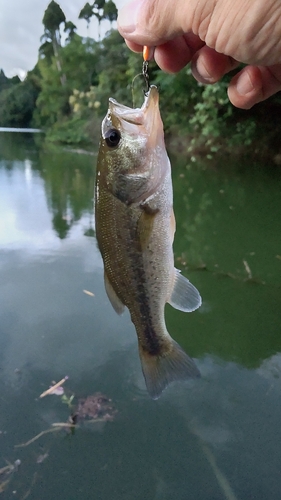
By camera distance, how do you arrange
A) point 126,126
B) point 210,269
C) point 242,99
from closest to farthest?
point 126,126, point 242,99, point 210,269

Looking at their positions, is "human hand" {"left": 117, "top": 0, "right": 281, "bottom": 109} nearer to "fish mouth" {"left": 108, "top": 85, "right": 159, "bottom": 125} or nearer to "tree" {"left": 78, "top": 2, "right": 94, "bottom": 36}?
"fish mouth" {"left": 108, "top": 85, "right": 159, "bottom": 125}

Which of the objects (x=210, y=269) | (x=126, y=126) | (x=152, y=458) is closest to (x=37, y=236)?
(x=210, y=269)

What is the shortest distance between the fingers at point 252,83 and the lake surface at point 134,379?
5.28 feet

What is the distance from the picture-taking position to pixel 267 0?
1.12 metres

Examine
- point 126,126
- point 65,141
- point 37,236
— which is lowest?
point 65,141

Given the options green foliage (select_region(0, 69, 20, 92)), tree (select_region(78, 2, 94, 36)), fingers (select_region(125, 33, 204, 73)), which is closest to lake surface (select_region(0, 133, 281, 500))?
fingers (select_region(125, 33, 204, 73))

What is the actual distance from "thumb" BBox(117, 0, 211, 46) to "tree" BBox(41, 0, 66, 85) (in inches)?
1243

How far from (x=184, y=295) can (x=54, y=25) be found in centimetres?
3678

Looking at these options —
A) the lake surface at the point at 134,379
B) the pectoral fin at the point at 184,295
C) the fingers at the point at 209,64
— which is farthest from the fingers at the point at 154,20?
the lake surface at the point at 134,379

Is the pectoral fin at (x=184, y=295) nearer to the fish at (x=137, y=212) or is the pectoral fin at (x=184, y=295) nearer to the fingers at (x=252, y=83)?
the fish at (x=137, y=212)

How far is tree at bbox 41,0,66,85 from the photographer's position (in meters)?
30.3

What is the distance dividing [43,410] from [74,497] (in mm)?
536

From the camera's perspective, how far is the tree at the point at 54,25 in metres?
30.3

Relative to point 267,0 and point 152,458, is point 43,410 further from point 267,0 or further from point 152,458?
point 267,0
